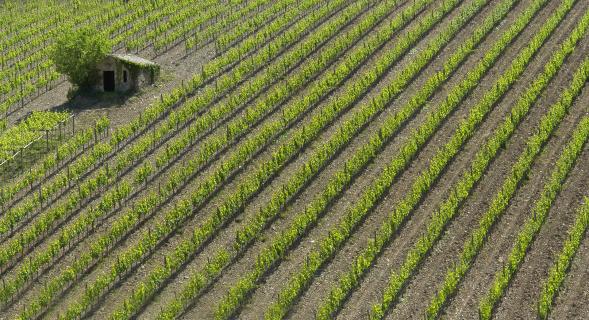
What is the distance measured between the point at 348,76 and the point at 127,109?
12374mm

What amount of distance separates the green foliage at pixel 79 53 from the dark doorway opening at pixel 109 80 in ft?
2.71

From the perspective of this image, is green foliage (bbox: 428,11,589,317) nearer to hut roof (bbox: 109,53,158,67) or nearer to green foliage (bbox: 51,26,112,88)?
hut roof (bbox: 109,53,158,67)

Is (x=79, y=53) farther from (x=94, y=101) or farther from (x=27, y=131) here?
(x=27, y=131)

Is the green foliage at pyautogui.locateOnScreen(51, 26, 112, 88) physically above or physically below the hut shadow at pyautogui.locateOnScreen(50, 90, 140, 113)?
above

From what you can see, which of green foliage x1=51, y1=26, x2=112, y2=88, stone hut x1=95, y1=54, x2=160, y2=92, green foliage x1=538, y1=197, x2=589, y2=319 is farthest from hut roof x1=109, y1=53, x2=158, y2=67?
green foliage x1=538, y1=197, x2=589, y2=319

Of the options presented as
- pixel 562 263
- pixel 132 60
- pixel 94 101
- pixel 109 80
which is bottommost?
pixel 94 101

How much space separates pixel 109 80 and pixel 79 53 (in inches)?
93.9

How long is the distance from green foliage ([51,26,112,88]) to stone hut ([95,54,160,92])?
548mm

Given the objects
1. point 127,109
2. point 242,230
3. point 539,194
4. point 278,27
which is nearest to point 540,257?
point 539,194


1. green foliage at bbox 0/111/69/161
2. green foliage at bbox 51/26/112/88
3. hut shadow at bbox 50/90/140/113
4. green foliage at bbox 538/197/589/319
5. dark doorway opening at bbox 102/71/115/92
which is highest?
green foliage at bbox 538/197/589/319

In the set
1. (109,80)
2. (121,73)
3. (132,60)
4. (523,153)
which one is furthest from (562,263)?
(109,80)

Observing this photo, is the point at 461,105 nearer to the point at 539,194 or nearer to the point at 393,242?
the point at 539,194

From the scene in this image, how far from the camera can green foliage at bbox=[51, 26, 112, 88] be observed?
4441 cm

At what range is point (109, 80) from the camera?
4603cm
